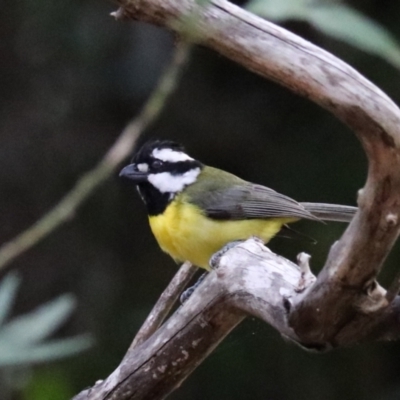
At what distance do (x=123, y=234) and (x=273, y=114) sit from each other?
64 centimetres

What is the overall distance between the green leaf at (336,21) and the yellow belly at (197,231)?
1.40m

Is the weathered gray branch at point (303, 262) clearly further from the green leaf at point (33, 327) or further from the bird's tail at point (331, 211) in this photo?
the bird's tail at point (331, 211)

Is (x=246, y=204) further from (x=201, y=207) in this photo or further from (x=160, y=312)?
(x=160, y=312)

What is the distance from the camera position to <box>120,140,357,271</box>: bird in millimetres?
1814

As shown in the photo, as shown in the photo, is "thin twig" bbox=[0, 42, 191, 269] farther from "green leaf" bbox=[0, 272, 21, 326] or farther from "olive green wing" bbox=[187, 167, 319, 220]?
"olive green wing" bbox=[187, 167, 319, 220]

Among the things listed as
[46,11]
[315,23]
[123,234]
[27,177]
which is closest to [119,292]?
[123,234]

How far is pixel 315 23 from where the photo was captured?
1.23 feet

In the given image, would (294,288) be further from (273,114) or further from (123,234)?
(123,234)

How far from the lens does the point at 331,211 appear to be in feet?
6.03

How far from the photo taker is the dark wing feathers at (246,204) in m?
1.84

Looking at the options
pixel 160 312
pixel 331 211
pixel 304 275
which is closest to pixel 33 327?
pixel 304 275

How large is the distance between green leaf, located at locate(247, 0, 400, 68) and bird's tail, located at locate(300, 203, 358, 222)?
1.46 meters

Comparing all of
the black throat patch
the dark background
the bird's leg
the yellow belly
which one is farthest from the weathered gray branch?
the dark background

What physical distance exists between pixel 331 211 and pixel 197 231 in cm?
30
